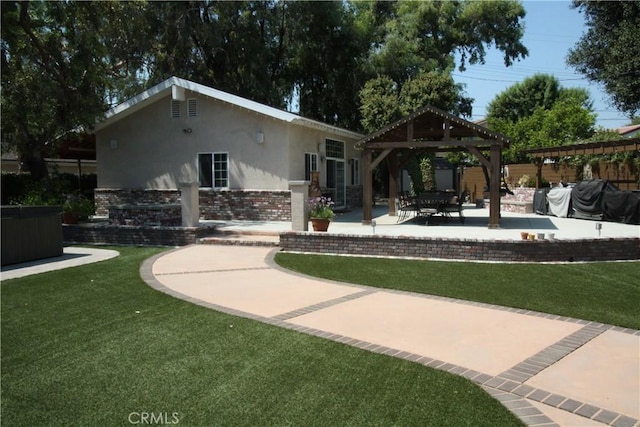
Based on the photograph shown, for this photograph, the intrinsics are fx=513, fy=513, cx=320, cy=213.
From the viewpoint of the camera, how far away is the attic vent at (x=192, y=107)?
703 inches

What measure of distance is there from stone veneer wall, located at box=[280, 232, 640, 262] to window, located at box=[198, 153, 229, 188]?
26.6 ft

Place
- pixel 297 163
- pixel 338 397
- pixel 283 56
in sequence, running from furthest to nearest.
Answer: pixel 283 56 < pixel 297 163 < pixel 338 397

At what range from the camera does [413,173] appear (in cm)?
2625

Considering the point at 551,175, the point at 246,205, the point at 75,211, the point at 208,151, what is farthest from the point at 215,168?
the point at 551,175

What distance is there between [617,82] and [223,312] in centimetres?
1684

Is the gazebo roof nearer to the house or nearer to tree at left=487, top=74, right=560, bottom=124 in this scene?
the house

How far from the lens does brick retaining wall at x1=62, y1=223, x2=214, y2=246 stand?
41.6 ft

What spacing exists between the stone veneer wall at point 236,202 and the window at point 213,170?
1.14 ft

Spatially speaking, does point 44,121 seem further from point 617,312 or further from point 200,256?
point 617,312

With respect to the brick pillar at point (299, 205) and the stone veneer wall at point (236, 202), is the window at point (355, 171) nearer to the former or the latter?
the stone veneer wall at point (236, 202)

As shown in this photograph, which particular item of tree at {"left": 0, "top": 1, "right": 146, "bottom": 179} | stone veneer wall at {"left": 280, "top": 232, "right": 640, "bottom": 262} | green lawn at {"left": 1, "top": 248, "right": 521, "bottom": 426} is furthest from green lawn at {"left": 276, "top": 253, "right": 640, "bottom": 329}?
tree at {"left": 0, "top": 1, "right": 146, "bottom": 179}

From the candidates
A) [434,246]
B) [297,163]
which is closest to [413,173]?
[297,163]
